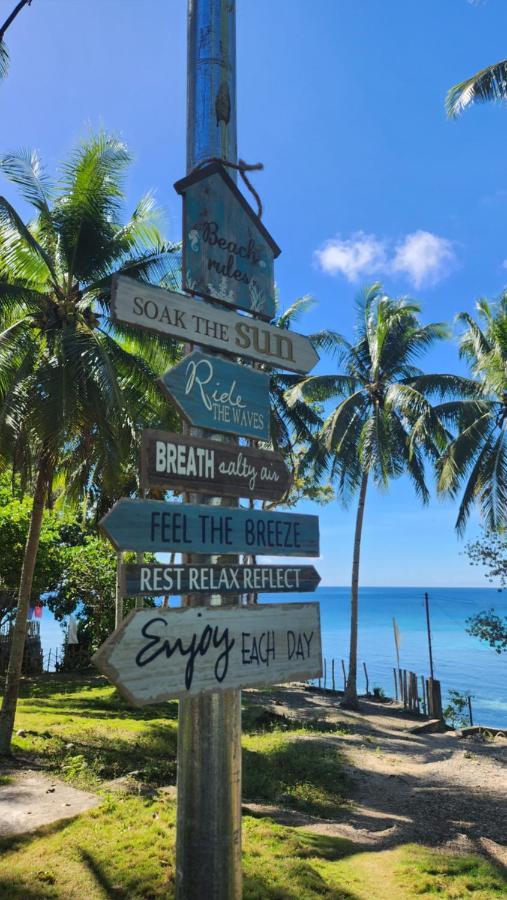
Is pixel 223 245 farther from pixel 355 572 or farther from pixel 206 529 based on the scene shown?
pixel 355 572

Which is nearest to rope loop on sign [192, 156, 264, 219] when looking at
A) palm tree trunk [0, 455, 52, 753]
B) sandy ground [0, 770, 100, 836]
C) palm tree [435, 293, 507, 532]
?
sandy ground [0, 770, 100, 836]

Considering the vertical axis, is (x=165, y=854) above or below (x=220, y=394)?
below

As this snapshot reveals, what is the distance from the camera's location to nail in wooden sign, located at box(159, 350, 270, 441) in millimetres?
3277

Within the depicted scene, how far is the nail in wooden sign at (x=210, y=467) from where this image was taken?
2990 mm

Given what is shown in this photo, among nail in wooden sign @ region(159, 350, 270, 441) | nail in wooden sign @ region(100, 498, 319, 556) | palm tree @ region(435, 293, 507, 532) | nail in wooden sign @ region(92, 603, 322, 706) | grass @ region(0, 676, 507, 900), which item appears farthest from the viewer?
palm tree @ region(435, 293, 507, 532)

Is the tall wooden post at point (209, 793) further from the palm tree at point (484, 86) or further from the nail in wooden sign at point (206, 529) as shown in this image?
the palm tree at point (484, 86)

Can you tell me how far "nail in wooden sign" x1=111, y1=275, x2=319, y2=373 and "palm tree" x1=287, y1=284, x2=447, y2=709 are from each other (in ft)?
58.8

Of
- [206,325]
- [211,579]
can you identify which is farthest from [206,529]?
[206,325]

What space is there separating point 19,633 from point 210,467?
31.2 feet

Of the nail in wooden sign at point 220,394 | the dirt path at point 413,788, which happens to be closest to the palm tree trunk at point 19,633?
the dirt path at point 413,788

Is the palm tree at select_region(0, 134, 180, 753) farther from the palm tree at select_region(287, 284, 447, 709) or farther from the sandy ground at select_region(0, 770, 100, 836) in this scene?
the palm tree at select_region(287, 284, 447, 709)

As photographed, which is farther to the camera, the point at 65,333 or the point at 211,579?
the point at 65,333

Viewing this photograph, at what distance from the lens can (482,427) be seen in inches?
779

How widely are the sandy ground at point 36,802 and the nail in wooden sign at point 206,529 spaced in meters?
5.38
